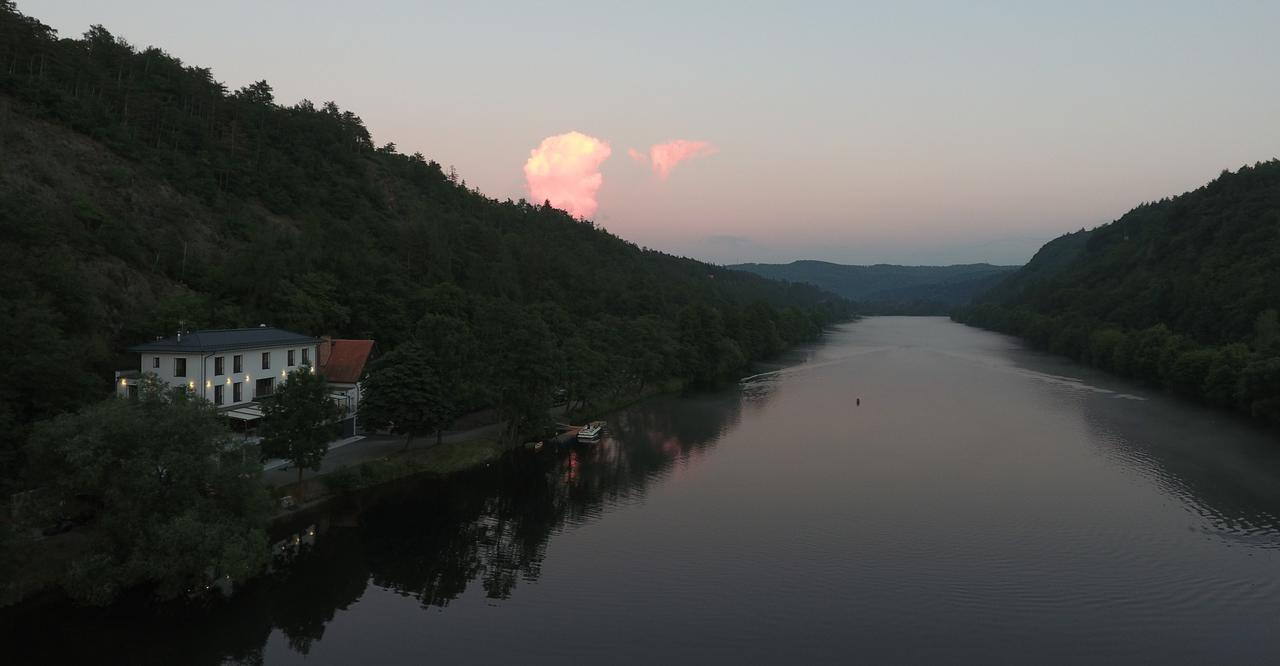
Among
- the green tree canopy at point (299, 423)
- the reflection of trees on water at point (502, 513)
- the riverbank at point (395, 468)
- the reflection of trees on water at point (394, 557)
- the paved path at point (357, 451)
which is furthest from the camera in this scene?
the paved path at point (357, 451)

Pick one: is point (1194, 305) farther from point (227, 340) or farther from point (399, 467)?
point (227, 340)

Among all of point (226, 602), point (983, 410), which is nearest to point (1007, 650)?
point (226, 602)

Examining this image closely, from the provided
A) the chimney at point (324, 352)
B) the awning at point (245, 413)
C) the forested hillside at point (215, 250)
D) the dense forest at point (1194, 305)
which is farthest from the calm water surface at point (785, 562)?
the chimney at point (324, 352)

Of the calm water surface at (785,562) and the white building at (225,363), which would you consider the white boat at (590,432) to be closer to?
the calm water surface at (785,562)

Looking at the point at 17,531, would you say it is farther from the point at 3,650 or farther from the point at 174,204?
the point at 174,204

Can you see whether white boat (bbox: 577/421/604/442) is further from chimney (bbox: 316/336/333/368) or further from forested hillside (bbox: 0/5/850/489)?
chimney (bbox: 316/336/333/368)

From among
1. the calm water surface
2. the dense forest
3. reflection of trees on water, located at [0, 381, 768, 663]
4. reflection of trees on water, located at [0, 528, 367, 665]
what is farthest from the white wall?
the dense forest
